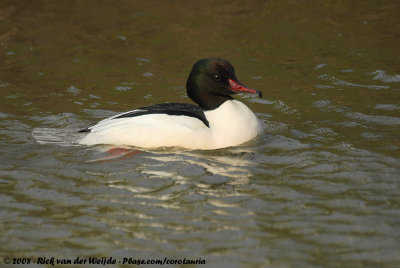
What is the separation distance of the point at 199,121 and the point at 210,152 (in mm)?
451

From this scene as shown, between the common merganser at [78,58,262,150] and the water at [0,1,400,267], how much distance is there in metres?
0.20

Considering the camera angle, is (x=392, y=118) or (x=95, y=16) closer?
(x=392, y=118)

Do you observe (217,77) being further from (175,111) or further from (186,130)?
(186,130)

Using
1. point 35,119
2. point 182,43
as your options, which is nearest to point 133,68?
point 182,43

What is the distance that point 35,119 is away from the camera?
922 centimetres

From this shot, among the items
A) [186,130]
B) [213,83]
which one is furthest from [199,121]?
[213,83]

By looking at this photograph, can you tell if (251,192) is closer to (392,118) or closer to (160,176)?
(160,176)

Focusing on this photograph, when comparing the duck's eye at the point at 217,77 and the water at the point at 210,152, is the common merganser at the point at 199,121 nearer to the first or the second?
the duck's eye at the point at 217,77

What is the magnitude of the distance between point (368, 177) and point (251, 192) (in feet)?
4.26

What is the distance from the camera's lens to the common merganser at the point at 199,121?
746 cm

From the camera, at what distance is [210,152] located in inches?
292

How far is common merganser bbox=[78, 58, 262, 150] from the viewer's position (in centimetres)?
746

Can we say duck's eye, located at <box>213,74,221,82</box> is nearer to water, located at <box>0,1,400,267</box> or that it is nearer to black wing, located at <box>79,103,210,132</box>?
black wing, located at <box>79,103,210,132</box>

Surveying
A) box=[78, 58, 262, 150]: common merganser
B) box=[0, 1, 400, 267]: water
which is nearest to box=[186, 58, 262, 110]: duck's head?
box=[78, 58, 262, 150]: common merganser
